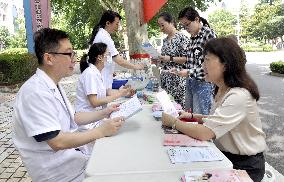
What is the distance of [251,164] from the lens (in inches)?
84.2

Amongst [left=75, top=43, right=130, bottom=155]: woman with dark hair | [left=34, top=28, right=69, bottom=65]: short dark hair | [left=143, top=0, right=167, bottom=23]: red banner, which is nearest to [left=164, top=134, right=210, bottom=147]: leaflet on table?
[left=34, top=28, right=69, bottom=65]: short dark hair

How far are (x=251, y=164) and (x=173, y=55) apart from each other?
8.42 ft

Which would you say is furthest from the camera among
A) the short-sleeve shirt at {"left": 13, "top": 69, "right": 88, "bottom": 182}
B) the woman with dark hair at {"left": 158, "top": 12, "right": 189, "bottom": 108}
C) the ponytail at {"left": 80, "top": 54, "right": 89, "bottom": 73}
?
the woman with dark hair at {"left": 158, "top": 12, "right": 189, "bottom": 108}

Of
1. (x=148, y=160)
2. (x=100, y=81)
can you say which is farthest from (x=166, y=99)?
(x=100, y=81)

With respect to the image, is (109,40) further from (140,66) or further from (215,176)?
(215,176)

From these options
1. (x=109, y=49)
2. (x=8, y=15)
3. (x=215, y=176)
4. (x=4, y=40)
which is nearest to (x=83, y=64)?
(x=109, y=49)

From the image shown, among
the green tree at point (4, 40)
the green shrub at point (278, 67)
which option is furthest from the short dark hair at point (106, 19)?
the green tree at point (4, 40)

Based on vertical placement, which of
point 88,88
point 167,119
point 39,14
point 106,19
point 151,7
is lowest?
point 167,119

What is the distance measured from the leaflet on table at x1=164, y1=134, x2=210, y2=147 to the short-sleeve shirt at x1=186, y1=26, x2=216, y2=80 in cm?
166

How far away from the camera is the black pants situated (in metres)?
2.14

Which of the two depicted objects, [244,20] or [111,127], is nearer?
[111,127]

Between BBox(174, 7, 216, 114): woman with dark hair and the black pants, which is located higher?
BBox(174, 7, 216, 114): woman with dark hair

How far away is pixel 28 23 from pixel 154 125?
752 centimetres

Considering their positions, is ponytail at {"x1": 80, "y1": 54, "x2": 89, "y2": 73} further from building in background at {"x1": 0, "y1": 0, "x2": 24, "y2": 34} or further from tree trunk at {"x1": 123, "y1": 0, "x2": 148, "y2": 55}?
building in background at {"x1": 0, "y1": 0, "x2": 24, "y2": 34}
